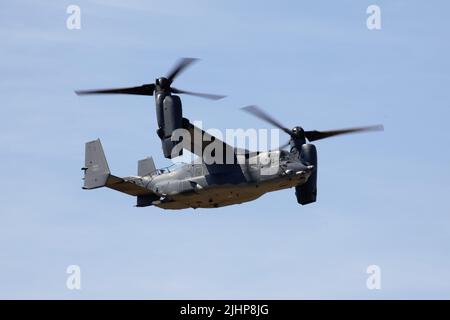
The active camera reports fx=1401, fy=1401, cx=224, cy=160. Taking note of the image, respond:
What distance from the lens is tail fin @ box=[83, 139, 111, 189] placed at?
8156cm

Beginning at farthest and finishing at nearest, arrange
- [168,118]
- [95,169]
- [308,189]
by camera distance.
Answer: [308,189]
[95,169]
[168,118]

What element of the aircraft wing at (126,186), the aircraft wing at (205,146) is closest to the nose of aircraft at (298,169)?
the aircraft wing at (205,146)

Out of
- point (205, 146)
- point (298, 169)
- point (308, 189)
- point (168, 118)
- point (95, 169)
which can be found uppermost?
point (168, 118)

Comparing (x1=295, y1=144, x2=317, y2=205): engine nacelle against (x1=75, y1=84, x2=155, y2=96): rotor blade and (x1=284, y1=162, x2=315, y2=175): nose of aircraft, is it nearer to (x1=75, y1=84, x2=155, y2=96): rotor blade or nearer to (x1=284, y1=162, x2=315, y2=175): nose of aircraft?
(x1=284, y1=162, x2=315, y2=175): nose of aircraft

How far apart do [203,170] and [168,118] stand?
4.05 m

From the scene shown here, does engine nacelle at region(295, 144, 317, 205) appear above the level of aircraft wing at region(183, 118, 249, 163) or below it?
below

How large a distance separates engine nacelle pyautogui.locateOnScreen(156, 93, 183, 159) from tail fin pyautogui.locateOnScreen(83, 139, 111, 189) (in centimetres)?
475

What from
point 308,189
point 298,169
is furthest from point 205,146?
point 308,189

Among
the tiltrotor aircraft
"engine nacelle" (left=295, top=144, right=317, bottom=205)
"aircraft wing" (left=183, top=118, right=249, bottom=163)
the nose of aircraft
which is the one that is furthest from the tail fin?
"engine nacelle" (left=295, top=144, right=317, bottom=205)

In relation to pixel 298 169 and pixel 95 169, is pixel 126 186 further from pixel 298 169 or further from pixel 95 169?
pixel 298 169

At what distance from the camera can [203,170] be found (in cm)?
8094
